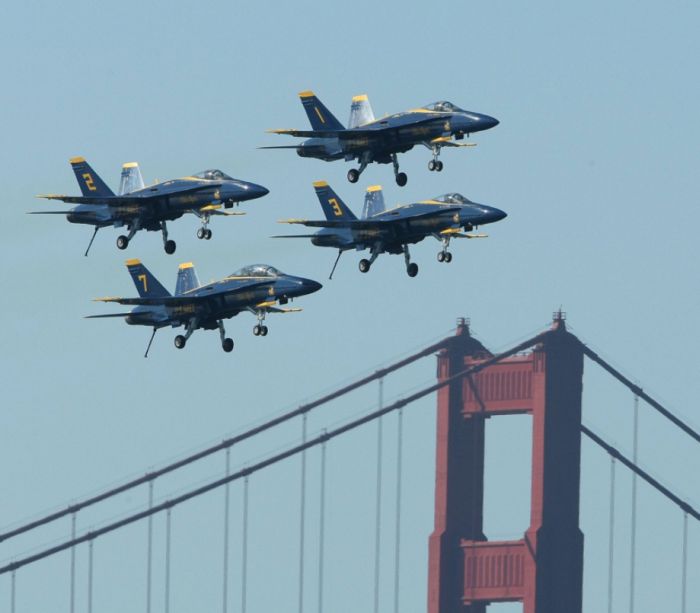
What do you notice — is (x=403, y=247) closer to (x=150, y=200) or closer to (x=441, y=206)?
(x=441, y=206)

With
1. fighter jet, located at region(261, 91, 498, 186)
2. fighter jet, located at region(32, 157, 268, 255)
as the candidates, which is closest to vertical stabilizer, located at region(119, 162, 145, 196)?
fighter jet, located at region(32, 157, 268, 255)

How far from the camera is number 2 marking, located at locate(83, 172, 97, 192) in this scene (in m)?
160

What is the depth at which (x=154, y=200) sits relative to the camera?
504ft

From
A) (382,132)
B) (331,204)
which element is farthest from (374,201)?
(382,132)

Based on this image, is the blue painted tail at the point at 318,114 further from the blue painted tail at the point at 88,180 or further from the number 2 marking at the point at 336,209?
the blue painted tail at the point at 88,180

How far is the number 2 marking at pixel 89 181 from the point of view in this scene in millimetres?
159575

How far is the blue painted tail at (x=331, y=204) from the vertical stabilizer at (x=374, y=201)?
6.26 feet

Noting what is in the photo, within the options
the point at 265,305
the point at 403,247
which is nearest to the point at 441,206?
the point at 403,247

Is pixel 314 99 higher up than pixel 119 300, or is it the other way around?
pixel 314 99

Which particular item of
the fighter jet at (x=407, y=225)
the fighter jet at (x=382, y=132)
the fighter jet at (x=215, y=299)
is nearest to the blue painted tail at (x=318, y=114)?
the fighter jet at (x=382, y=132)

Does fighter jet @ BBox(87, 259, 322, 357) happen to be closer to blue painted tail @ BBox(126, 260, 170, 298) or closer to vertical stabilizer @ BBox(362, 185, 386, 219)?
blue painted tail @ BBox(126, 260, 170, 298)

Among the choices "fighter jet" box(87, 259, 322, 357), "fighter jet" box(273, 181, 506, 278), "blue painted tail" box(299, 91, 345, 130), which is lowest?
"fighter jet" box(87, 259, 322, 357)

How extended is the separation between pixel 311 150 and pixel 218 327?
1180 centimetres

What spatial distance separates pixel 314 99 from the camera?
158 metres
